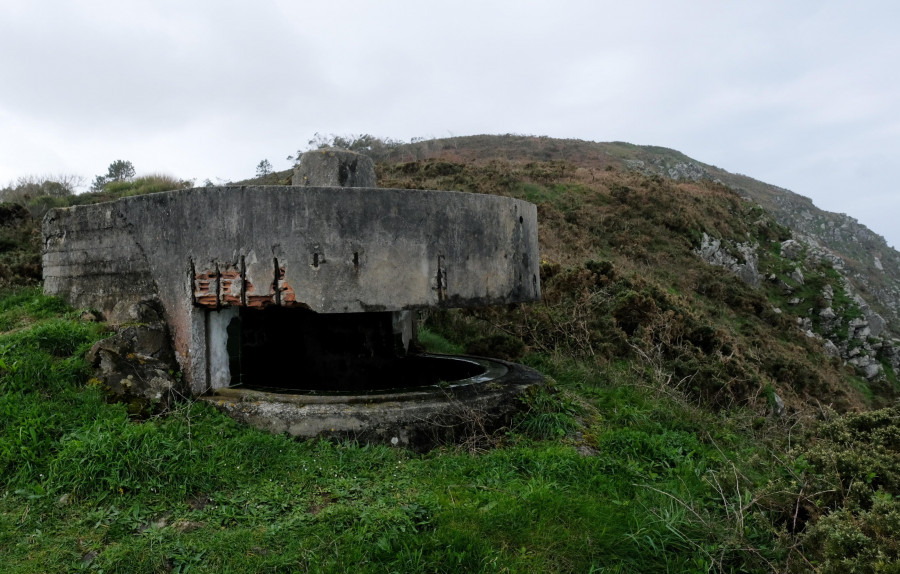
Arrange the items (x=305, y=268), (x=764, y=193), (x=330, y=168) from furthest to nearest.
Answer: (x=764, y=193), (x=330, y=168), (x=305, y=268)

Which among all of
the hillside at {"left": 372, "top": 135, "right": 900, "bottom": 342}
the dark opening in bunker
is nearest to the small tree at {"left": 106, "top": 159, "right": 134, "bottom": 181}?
the hillside at {"left": 372, "top": 135, "right": 900, "bottom": 342}

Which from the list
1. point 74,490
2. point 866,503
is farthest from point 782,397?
point 74,490

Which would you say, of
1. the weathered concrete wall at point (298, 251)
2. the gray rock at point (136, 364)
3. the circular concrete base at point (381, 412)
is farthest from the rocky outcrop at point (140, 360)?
the circular concrete base at point (381, 412)

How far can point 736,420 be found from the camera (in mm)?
6094

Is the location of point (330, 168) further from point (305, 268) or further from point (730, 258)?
point (730, 258)

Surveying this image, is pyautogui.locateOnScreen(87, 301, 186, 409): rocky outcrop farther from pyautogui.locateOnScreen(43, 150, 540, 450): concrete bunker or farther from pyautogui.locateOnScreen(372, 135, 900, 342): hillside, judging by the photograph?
pyautogui.locateOnScreen(372, 135, 900, 342): hillside

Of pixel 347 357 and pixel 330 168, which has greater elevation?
pixel 330 168

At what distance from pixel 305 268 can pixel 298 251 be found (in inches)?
5.2

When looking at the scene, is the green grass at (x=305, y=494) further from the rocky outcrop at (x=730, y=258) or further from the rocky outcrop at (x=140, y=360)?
the rocky outcrop at (x=730, y=258)

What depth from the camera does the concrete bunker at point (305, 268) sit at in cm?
432

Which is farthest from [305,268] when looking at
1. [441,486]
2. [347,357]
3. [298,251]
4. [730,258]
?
[730,258]

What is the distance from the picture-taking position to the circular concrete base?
429 cm

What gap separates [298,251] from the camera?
4316mm

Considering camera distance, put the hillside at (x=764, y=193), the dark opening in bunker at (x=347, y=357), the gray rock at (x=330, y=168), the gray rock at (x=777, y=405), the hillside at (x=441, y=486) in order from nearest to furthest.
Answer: the hillside at (x=441, y=486), the gray rock at (x=330, y=168), the dark opening in bunker at (x=347, y=357), the gray rock at (x=777, y=405), the hillside at (x=764, y=193)
